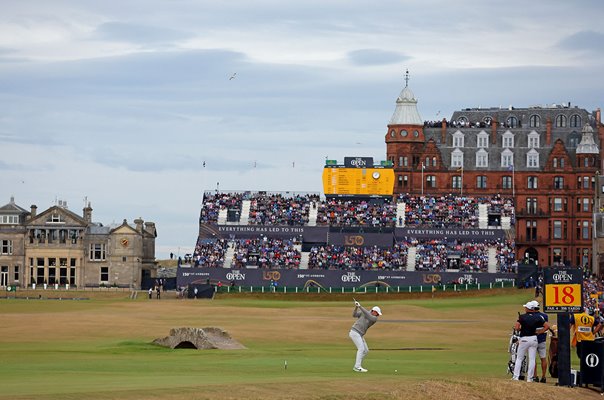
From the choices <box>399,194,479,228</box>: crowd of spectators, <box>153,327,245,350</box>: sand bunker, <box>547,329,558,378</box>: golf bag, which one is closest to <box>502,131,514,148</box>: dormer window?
<box>399,194,479,228</box>: crowd of spectators

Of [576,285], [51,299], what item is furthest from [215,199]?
[576,285]

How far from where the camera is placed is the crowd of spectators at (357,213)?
139m

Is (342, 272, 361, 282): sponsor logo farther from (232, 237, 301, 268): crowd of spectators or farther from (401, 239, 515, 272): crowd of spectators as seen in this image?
(401, 239, 515, 272): crowd of spectators

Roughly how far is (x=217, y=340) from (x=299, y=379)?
16.2m

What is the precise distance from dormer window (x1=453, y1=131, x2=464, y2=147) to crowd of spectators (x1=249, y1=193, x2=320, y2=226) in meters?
21.3

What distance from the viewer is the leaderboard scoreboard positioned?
467 feet

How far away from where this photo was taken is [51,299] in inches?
4688

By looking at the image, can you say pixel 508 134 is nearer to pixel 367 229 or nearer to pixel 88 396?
pixel 367 229

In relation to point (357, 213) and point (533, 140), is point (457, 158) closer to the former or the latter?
Answer: point (533, 140)

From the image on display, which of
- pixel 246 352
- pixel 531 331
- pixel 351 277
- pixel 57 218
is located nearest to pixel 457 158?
pixel 351 277

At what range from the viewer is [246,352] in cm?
4972

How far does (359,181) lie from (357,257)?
1259cm

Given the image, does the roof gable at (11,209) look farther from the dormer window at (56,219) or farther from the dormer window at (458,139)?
the dormer window at (458,139)

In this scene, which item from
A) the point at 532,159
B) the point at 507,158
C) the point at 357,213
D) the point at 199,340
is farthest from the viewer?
the point at 507,158
